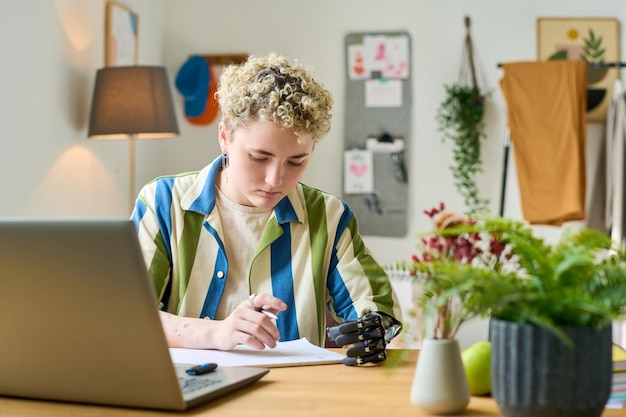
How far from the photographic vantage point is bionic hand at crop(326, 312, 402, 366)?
1.58 metres

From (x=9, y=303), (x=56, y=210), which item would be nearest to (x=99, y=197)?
(x=56, y=210)

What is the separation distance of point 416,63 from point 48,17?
6.32 ft

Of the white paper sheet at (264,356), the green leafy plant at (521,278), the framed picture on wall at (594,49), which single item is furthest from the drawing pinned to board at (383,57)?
the green leafy plant at (521,278)

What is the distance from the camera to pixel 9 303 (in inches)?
49.1

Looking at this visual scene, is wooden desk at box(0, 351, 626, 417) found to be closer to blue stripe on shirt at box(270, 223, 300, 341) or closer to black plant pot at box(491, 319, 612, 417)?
black plant pot at box(491, 319, 612, 417)

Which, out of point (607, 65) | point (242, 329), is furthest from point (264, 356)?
point (607, 65)

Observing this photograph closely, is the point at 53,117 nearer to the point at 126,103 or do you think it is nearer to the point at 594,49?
the point at 126,103

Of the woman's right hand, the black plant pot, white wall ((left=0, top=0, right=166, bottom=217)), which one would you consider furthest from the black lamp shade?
the black plant pot

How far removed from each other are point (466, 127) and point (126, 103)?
5.84 feet

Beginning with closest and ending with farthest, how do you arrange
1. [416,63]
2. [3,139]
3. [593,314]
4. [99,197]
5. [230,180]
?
[593,314]
[230,180]
[3,139]
[99,197]
[416,63]

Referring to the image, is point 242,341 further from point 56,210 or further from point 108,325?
point 56,210

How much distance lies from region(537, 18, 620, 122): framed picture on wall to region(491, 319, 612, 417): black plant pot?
12.0 ft

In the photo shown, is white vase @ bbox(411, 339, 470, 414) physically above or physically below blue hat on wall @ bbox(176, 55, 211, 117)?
below

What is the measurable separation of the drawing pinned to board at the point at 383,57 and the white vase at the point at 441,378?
137 inches
